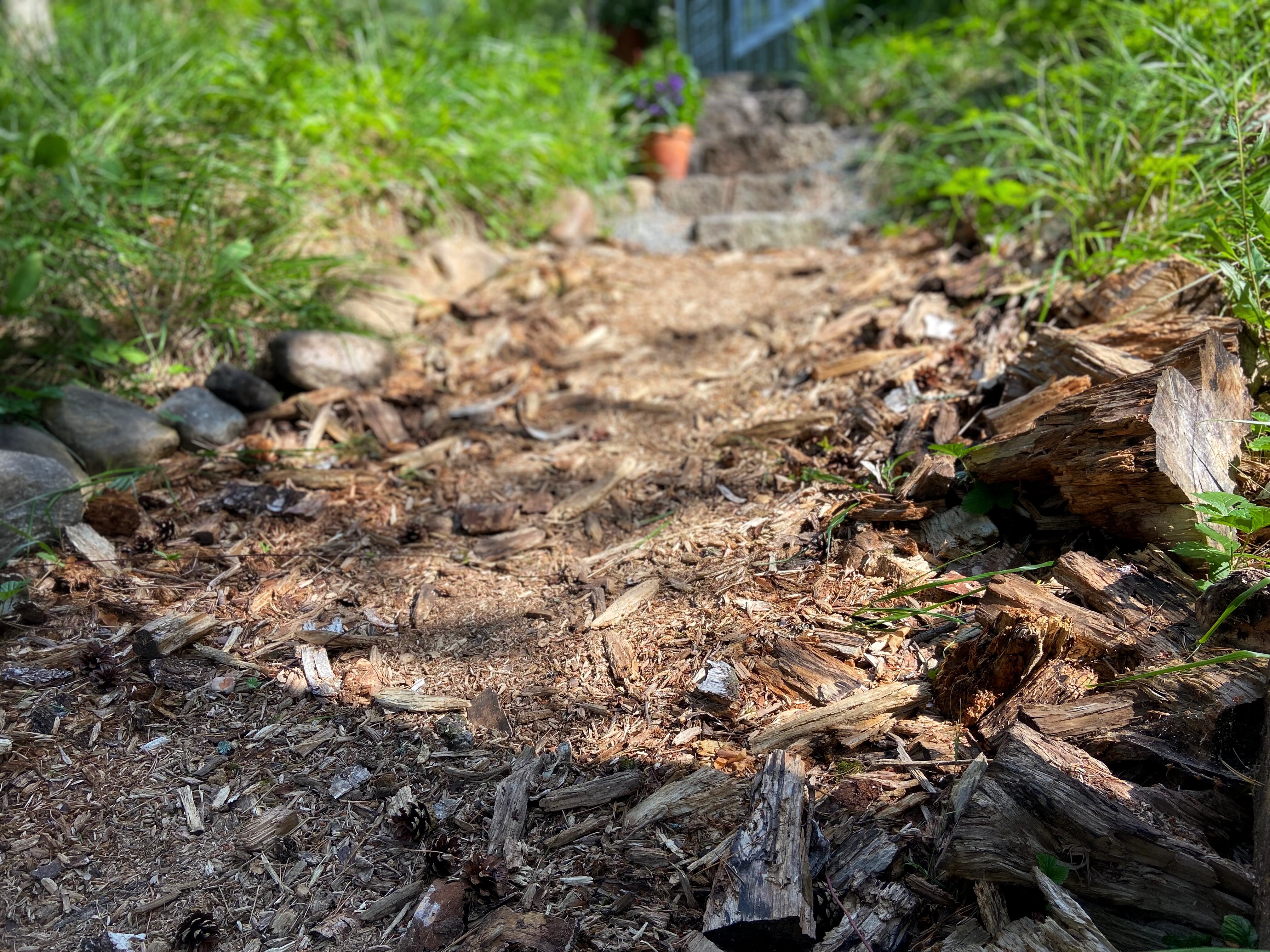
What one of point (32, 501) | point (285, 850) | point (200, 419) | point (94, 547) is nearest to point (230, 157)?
point (200, 419)

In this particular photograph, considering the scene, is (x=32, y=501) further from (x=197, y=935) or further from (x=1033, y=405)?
(x=1033, y=405)

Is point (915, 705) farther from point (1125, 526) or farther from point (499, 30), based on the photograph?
point (499, 30)

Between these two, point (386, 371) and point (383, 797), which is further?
point (386, 371)

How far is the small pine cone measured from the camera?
154 centimetres

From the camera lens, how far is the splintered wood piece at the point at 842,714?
1.61m

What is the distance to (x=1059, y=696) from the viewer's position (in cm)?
151

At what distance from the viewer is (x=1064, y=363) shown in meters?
2.17

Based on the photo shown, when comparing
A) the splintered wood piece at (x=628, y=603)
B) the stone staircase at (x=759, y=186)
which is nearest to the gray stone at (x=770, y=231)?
the stone staircase at (x=759, y=186)

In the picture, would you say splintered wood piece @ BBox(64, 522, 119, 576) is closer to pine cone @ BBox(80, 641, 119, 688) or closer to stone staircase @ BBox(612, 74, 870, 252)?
pine cone @ BBox(80, 641, 119, 688)

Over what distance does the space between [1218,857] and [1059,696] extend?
37 centimetres

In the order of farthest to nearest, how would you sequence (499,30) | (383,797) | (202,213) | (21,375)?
(499,30)
(202,213)
(21,375)
(383,797)

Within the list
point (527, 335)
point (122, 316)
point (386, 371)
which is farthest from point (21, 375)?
point (527, 335)


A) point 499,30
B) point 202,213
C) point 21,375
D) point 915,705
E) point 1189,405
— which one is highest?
point 499,30

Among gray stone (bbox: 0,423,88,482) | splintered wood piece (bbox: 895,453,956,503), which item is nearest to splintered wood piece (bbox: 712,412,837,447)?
splintered wood piece (bbox: 895,453,956,503)
